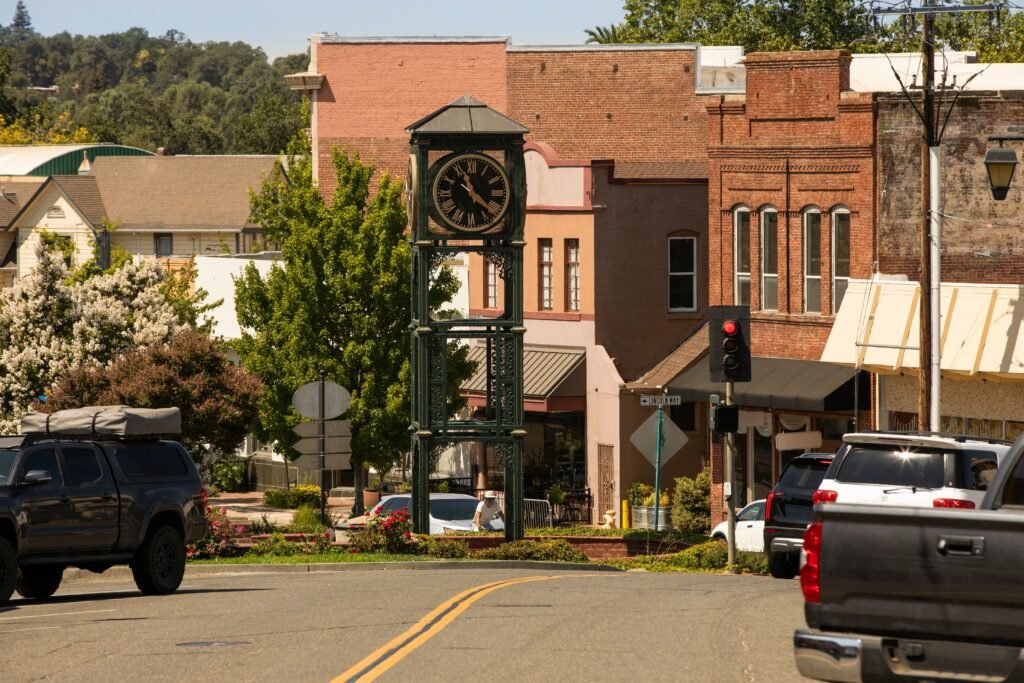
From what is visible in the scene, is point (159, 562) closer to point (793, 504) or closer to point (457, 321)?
point (793, 504)

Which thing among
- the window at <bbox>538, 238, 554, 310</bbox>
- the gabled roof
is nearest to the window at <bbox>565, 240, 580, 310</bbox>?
the window at <bbox>538, 238, 554, 310</bbox>

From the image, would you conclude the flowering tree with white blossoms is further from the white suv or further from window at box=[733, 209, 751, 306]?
the white suv

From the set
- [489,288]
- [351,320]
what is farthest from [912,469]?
[489,288]

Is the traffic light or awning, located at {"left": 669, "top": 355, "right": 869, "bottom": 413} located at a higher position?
the traffic light

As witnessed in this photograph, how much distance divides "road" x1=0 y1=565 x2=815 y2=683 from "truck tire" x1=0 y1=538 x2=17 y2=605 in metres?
0.21

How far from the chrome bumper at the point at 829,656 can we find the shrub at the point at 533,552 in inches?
775

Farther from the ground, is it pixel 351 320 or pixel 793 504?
pixel 351 320

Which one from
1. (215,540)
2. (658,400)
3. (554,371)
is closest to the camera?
(215,540)

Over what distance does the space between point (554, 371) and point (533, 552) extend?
17.0m

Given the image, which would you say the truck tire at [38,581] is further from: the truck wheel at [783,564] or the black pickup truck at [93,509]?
the truck wheel at [783,564]

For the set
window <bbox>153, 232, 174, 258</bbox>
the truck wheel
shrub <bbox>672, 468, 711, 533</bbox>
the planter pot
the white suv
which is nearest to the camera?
the white suv

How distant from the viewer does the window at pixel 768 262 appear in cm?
3991

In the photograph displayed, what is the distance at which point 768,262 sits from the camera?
40.1m

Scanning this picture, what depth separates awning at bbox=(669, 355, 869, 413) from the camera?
36469mm
